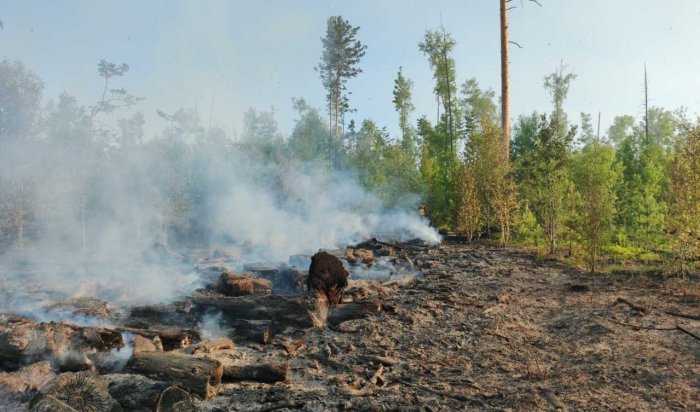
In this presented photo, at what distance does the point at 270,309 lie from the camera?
8.19 metres

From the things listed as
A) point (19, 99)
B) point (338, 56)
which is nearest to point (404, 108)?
point (338, 56)

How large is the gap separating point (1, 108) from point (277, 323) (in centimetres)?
2343

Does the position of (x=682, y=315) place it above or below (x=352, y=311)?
above

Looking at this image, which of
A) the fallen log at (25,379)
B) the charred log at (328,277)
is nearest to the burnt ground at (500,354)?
the charred log at (328,277)

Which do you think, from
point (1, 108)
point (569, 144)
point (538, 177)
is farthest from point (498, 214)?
point (1, 108)

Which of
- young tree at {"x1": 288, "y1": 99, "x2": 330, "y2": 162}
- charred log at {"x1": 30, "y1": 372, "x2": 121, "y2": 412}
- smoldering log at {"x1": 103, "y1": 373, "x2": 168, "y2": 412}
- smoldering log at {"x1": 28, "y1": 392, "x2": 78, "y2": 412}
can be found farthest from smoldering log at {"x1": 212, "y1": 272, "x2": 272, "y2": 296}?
young tree at {"x1": 288, "y1": 99, "x2": 330, "y2": 162}

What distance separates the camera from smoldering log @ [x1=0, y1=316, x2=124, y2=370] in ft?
17.8

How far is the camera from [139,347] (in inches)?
233

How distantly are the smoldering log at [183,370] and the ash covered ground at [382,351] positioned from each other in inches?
0.8

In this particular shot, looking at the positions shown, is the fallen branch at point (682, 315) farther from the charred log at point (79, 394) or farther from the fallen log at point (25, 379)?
the fallen log at point (25, 379)

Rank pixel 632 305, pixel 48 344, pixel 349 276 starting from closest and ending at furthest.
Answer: pixel 48 344
pixel 632 305
pixel 349 276

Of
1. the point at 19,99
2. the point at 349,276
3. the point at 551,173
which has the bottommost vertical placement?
the point at 349,276

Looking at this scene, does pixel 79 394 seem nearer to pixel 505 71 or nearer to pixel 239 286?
pixel 239 286

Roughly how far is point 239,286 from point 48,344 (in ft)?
17.7
